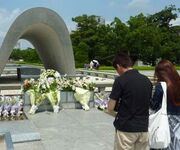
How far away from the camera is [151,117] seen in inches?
165

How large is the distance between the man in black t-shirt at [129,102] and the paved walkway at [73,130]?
2.13 m

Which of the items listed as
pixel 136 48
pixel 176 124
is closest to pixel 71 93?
pixel 176 124

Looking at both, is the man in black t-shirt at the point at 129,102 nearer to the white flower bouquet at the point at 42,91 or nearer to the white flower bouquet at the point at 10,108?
the white flower bouquet at the point at 10,108

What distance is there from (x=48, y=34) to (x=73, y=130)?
9.94 meters

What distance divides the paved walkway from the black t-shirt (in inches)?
85.9

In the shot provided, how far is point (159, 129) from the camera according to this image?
4.15 m

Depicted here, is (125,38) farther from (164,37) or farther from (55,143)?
(55,143)

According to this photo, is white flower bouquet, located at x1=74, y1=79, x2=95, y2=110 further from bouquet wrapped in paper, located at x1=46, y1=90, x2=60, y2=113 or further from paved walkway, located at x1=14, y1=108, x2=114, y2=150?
bouquet wrapped in paper, located at x1=46, y1=90, x2=60, y2=113

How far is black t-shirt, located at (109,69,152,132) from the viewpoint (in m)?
3.93

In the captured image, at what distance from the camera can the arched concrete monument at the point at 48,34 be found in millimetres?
14992

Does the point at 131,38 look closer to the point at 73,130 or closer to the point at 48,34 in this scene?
the point at 48,34

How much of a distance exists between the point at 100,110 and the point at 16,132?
3.51m

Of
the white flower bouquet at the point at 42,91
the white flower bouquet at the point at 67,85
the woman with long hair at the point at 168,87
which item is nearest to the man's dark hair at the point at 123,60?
the woman with long hair at the point at 168,87

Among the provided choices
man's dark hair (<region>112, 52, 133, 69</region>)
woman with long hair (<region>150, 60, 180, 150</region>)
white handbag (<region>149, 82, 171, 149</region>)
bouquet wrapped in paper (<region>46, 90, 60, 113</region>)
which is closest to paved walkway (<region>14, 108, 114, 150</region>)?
bouquet wrapped in paper (<region>46, 90, 60, 113</region>)
